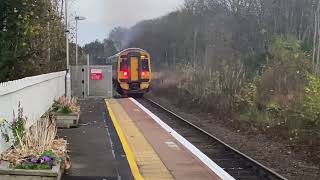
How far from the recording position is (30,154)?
7.21 meters

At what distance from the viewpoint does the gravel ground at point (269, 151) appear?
9.89m

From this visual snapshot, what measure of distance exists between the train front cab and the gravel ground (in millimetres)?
14665

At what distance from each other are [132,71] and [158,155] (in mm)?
23088

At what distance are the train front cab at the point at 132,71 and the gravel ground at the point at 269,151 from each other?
48.1ft

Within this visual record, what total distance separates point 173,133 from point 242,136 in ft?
7.41

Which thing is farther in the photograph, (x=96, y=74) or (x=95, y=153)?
(x=96, y=74)

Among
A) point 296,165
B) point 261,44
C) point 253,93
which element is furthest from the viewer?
point 261,44

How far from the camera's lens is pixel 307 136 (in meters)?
12.6

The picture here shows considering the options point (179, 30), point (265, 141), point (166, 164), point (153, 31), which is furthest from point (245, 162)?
point (153, 31)

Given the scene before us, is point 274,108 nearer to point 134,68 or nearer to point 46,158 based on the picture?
point 46,158

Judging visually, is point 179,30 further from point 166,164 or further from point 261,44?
point 166,164

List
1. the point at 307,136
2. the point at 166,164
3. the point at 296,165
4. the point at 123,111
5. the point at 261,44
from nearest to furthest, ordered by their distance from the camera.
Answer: the point at 166,164 → the point at 296,165 → the point at 307,136 → the point at 123,111 → the point at 261,44

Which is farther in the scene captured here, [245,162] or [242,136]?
[242,136]

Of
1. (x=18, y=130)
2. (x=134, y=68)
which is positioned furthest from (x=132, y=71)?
(x=18, y=130)
